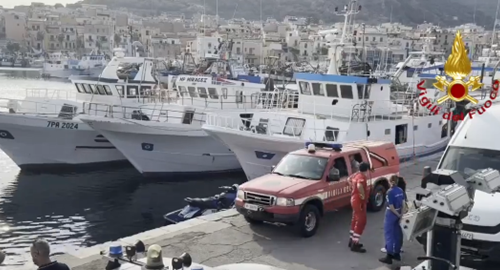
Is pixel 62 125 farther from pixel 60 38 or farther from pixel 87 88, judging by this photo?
pixel 60 38

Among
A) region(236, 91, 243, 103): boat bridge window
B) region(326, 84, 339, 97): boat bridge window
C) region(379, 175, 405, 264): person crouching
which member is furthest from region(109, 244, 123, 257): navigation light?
region(236, 91, 243, 103): boat bridge window

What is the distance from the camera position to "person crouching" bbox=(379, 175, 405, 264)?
329 inches

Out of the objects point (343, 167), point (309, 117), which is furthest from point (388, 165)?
point (309, 117)

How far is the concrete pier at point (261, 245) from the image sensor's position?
875cm

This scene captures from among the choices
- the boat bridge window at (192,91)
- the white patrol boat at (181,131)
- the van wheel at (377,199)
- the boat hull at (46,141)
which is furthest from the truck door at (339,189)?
the boat hull at (46,141)

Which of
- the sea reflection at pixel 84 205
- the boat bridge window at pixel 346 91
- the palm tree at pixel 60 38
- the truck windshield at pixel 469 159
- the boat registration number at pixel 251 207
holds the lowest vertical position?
the sea reflection at pixel 84 205

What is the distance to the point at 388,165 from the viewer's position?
11.9m

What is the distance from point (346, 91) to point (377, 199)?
8331mm

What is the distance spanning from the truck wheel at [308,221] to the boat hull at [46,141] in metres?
17.4

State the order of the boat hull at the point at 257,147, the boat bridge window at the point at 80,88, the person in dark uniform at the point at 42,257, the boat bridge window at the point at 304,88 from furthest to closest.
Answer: the boat bridge window at the point at 80,88 < the boat bridge window at the point at 304,88 < the boat hull at the point at 257,147 < the person in dark uniform at the point at 42,257

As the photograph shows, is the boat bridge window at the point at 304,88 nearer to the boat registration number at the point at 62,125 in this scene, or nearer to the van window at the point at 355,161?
the van window at the point at 355,161

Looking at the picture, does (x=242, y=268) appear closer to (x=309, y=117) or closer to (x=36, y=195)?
(x=309, y=117)

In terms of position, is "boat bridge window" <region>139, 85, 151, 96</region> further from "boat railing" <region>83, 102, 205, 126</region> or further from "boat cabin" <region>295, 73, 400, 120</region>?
"boat cabin" <region>295, 73, 400, 120</region>

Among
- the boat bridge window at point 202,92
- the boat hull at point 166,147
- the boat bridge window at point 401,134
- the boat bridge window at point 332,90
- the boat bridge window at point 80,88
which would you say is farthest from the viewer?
the boat bridge window at point 80,88
